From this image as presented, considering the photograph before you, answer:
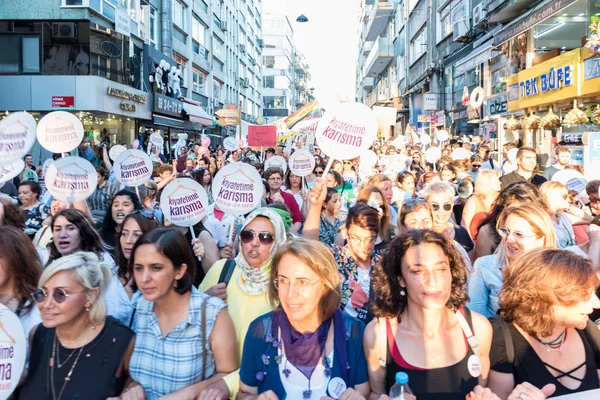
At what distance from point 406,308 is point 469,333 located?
34 cm

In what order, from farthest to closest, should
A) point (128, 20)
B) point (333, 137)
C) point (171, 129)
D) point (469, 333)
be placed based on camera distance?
point (171, 129) → point (128, 20) → point (333, 137) → point (469, 333)

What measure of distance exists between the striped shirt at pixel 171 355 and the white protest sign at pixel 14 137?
380cm

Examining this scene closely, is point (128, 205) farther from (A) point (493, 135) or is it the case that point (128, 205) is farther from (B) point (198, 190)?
(A) point (493, 135)

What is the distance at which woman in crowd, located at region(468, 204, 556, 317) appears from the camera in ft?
10.8

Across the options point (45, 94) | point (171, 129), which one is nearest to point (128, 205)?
point (45, 94)

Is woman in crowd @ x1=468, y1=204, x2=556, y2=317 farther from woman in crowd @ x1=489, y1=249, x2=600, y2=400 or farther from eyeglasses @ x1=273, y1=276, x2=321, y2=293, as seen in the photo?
eyeglasses @ x1=273, y1=276, x2=321, y2=293

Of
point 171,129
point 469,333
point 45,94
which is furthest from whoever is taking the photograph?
point 171,129

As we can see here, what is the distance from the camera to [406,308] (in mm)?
2646

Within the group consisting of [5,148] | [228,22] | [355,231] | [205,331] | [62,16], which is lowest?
[205,331]

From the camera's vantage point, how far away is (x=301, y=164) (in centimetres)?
861

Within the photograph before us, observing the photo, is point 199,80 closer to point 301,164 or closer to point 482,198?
point 301,164

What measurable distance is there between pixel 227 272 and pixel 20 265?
132cm

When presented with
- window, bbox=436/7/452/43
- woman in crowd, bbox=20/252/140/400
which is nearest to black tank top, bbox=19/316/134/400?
woman in crowd, bbox=20/252/140/400

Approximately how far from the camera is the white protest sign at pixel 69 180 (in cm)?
588
